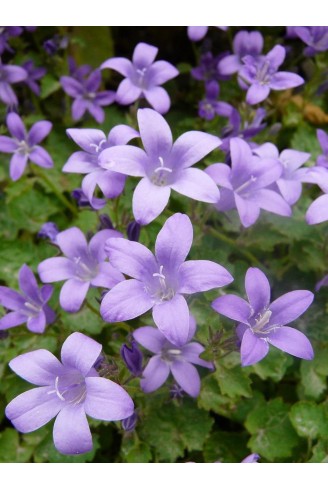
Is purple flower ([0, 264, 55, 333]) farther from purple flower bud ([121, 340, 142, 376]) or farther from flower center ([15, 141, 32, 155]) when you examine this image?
flower center ([15, 141, 32, 155])

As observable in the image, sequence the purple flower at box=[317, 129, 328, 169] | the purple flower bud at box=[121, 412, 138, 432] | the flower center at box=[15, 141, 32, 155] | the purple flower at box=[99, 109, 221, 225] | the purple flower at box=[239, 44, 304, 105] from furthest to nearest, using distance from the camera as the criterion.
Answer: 1. the flower center at box=[15, 141, 32, 155]
2. the purple flower at box=[239, 44, 304, 105]
3. the purple flower at box=[317, 129, 328, 169]
4. the purple flower bud at box=[121, 412, 138, 432]
5. the purple flower at box=[99, 109, 221, 225]

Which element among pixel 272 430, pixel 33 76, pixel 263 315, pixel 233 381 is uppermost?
pixel 33 76

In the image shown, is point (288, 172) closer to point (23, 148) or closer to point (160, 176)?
point (160, 176)

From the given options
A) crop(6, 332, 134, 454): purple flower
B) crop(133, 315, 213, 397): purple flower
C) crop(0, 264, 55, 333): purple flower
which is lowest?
crop(133, 315, 213, 397): purple flower

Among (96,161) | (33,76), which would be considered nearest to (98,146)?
(96,161)

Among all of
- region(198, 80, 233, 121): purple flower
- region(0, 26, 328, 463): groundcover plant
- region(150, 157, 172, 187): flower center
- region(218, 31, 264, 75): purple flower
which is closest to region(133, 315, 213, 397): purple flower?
region(0, 26, 328, 463): groundcover plant

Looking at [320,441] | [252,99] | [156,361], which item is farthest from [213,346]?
[252,99]
